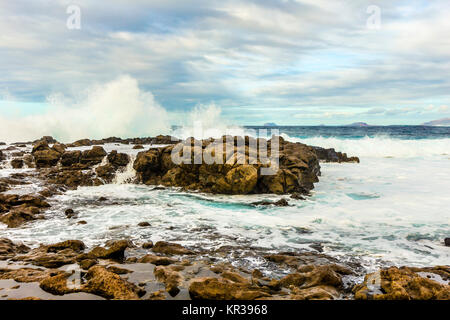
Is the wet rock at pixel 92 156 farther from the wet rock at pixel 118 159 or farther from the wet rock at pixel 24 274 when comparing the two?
the wet rock at pixel 24 274

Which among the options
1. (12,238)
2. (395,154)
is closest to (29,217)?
(12,238)

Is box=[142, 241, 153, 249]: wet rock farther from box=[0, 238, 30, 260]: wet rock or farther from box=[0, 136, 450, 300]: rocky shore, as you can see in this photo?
box=[0, 238, 30, 260]: wet rock

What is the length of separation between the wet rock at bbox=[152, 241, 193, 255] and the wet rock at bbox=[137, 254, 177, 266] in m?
0.49

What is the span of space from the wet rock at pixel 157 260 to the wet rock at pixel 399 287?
3.54m

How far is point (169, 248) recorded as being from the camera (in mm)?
7129

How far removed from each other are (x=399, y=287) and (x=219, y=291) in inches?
110

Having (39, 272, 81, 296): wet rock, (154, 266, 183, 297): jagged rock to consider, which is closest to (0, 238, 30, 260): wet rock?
(39, 272, 81, 296): wet rock

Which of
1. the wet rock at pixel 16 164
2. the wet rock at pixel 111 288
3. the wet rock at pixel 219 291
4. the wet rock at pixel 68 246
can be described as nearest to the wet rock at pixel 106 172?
the wet rock at pixel 16 164

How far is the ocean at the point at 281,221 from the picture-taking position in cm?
770

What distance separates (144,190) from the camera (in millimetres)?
15211

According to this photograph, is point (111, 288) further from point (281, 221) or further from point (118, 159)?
point (118, 159)

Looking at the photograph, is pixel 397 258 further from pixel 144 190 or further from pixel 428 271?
pixel 144 190

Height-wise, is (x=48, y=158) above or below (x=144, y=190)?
above

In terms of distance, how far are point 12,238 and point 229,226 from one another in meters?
5.79
